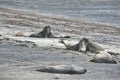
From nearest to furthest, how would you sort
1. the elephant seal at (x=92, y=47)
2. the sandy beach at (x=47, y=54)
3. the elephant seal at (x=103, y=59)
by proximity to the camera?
the sandy beach at (x=47, y=54) < the elephant seal at (x=103, y=59) < the elephant seal at (x=92, y=47)

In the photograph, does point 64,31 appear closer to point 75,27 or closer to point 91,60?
point 75,27

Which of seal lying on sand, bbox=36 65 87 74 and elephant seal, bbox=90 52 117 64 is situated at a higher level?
seal lying on sand, bbox=36 65 87 74

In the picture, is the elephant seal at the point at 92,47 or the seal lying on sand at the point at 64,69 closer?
the seal lying on sand at the point at 64,69

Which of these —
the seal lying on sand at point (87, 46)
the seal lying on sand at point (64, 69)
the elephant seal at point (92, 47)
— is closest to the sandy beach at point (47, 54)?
the seal lying on sand at point (64, 69)

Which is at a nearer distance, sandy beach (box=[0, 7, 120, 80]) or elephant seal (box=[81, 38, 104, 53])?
sandy beach (box=[0, 7, 120, 80])

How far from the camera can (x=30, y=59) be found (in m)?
15.0

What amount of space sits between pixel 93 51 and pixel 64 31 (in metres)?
8.35

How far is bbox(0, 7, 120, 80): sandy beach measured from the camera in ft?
40.8

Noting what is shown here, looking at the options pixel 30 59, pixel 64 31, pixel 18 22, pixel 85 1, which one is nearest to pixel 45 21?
pixel 18 22

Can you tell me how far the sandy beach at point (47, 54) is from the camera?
1242 cm

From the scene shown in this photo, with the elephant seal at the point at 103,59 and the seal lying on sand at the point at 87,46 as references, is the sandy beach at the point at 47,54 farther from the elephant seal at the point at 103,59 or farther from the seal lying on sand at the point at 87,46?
the seal lying on sand at the point at 87,46

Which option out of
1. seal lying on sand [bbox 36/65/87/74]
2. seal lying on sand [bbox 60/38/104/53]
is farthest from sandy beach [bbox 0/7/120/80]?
seal lying on sand [bbox 60/38/104/53]

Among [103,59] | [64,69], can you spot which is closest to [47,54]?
[103,59]

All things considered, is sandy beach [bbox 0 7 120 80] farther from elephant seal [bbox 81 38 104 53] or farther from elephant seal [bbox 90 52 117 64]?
elephant seal [bbox 81 38 104 53]
